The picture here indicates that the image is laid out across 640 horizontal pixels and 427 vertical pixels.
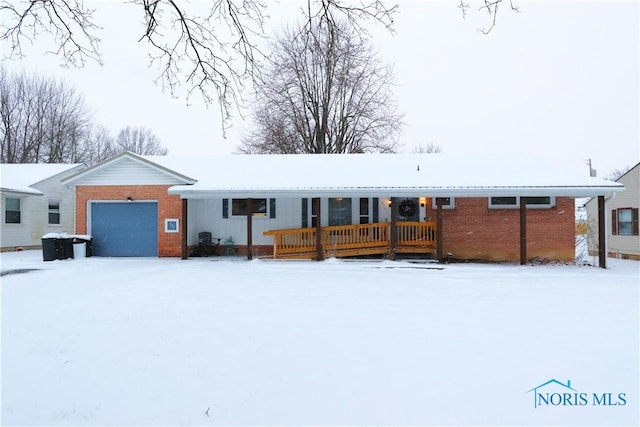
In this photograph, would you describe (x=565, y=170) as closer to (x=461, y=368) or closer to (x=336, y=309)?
(x=336, y=309)

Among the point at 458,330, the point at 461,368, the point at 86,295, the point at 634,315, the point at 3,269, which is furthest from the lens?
the point at 3,269

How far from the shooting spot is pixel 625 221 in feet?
60.1

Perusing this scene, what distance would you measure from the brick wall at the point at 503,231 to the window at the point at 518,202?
0.49 ft

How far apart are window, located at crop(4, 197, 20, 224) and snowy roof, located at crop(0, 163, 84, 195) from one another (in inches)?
29.1

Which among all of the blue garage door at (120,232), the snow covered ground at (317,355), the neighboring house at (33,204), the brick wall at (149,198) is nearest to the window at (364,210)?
the brick wall at (149,198)

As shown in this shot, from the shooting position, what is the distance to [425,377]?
4449 millimetres

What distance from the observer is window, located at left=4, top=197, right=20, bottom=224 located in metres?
19.5

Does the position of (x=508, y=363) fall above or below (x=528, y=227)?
below

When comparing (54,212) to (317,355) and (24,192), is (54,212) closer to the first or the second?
(24,192)

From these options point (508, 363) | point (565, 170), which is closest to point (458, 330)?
point (508, 363)

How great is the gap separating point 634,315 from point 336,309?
503cm

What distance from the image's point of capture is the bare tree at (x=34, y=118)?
35438 millimetres

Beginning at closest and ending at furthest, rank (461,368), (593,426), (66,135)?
(593,426) → (461,368) → (66,135)

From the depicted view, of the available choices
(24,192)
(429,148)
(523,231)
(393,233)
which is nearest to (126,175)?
(24,192)
